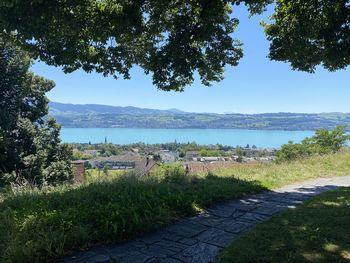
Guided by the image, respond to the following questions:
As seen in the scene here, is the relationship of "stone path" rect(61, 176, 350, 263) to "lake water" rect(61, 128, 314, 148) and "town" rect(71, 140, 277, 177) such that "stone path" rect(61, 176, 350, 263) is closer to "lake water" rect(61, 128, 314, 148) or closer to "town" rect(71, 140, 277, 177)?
"town" rect(71, 140, 277, 177)

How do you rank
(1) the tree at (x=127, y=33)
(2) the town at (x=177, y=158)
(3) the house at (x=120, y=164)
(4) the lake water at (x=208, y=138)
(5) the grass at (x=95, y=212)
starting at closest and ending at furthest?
(5) the grass at (x=95, y=212)
(1) the tree at (x=127, y=33)
(2) the town at (x=177, y=158)
(3) the house at (x=120, y=164)
(4) the lake water at (x=208, y=138)

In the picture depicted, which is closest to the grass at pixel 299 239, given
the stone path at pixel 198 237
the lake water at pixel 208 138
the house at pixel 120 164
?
the stone path at pixel 198 237

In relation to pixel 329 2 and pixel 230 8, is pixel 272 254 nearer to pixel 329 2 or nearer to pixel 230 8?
pixel 329 2

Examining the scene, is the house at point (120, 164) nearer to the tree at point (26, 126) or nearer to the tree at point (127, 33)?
the tree at point (26, 126)

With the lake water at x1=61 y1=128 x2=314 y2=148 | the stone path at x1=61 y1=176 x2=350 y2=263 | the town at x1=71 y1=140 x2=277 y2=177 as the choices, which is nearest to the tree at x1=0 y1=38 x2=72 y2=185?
the town at x1=71 y1=140 x2=277 y2=177

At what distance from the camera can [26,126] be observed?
24859 millimetres

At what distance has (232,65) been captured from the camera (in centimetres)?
1334

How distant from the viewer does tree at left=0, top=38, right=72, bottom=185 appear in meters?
23.1

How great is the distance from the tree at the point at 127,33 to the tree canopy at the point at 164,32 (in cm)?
2

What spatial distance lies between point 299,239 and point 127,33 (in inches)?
251

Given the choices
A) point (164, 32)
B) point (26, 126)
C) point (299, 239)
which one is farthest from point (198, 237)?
point (26, 126)

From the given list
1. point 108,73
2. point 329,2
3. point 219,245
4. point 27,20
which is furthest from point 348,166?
point 27,20

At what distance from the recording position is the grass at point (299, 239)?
4.32 meters

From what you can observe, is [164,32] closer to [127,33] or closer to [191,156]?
[127,33]
